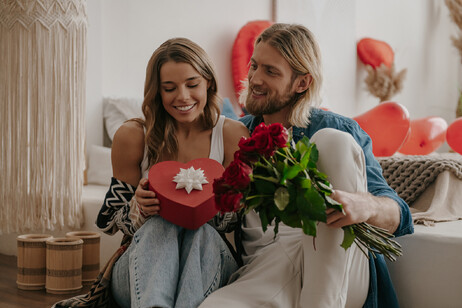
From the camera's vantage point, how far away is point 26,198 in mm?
2455

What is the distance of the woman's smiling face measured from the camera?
5.57 ft

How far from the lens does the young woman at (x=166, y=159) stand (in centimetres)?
143

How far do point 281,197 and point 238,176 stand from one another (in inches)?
4.0

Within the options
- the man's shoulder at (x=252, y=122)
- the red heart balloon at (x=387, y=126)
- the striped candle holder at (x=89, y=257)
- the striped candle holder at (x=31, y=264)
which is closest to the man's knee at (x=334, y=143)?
the man's shoulder at (x=252, y=122)

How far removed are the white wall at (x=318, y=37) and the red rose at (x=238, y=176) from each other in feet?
6.50

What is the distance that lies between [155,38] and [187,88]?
69.6 inches

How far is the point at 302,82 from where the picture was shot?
1.92m

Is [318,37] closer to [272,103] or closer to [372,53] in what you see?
[372,53]


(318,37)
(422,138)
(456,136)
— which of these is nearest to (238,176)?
(456,136)

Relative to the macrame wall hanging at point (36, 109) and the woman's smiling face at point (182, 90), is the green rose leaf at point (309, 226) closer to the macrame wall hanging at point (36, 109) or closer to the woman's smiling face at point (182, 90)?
the woman's smiling face at point (182, 90)

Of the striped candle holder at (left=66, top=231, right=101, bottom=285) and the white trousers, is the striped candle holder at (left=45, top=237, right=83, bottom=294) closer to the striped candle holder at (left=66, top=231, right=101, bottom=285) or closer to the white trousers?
the striped candle holder at (left=66, top=231, right=101, bottom=285)

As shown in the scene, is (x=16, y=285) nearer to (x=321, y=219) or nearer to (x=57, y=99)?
(x=57, y=99)

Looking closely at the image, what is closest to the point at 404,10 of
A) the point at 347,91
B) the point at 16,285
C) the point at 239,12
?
the point at 347,91

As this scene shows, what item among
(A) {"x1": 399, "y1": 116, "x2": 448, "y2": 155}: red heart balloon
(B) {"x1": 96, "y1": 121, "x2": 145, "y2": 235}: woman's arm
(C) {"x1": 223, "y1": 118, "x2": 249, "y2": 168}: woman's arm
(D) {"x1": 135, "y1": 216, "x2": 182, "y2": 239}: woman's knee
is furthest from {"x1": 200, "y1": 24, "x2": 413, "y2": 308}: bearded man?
(A) {"x1": 399, "y1": 116, "x2": 448, "y2": 155}: red heart balloon
